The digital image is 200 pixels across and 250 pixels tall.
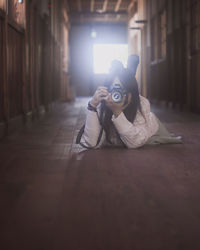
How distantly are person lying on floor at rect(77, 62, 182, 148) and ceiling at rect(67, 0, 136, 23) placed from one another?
37.4 ft

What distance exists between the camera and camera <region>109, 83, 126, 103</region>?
2.33 m

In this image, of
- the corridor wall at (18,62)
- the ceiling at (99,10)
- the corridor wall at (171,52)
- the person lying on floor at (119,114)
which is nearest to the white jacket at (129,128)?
the person lying on floor at (119,114)

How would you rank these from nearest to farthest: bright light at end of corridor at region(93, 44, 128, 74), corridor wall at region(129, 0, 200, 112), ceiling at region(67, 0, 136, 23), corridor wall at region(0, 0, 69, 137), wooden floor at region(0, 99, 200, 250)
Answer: wooden floor at region(0, 99, 200, 250)
corridor wall at region(0, 0, 69, 137)
corridor wall at region(129, 0, 200, 112)
ceiling at region(67, 0, 136, 23)
bright light at end of corridor at region(93, 44, 128, 74)

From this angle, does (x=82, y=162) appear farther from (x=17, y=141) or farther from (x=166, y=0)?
(x=166, y=0)

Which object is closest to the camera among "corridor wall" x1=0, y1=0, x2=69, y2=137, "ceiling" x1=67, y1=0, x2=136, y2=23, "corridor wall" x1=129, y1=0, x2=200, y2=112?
"corridor wall" x1=0, y1=0, x2=69, y2=137

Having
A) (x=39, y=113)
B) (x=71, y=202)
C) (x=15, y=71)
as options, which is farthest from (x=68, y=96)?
(x=71, y=202)

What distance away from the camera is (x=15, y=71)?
4145mm

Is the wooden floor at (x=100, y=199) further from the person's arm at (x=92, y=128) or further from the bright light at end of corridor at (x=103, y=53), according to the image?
the bright light at end of corridor at (x=103, y=53)

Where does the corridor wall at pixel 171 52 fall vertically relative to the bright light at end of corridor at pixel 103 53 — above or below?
below

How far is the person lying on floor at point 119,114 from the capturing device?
2.35 meters

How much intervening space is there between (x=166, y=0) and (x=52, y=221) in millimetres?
→ 8042

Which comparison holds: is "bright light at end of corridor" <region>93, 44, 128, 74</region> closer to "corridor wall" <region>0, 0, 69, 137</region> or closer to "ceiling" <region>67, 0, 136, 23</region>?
"ceiling" <region>67, 0, 136, 23</region>

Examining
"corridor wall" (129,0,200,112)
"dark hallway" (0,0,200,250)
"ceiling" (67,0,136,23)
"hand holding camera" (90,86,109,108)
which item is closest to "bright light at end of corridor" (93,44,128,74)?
"ceiling" (67,0,136,23)

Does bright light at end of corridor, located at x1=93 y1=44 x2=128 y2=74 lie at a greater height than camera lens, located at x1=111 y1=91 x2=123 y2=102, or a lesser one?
greater
